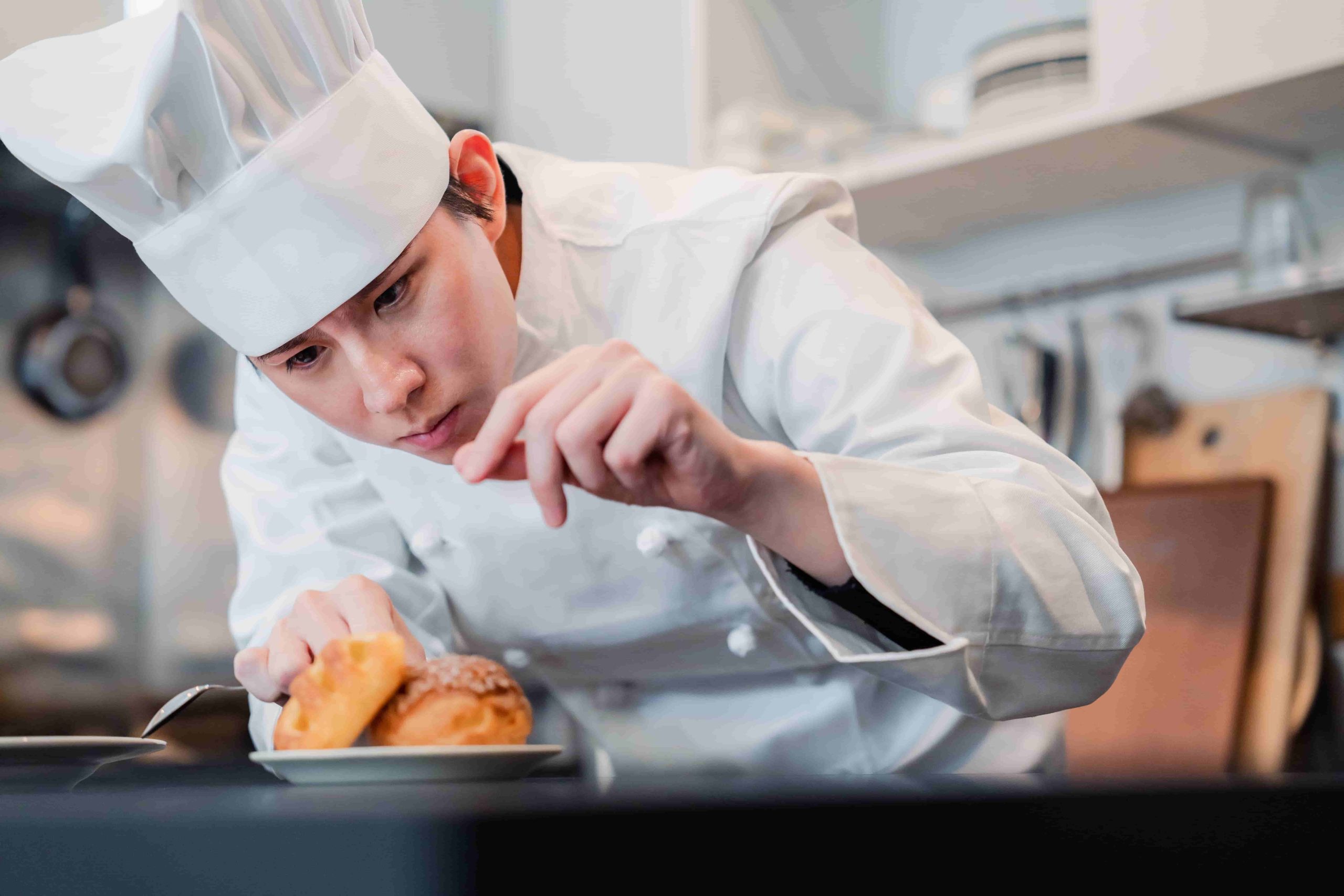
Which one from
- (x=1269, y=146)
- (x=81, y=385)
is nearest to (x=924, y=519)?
(x=1269, y=146)

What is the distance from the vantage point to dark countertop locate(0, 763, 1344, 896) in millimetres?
326

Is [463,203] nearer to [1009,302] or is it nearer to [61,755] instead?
[61,755]

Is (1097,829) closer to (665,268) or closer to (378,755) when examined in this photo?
(378,755)

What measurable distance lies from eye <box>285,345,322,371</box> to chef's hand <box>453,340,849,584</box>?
20 centimetres

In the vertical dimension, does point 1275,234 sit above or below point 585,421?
below

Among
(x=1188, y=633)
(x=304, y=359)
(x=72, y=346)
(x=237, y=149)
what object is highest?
(x=237, y=149)

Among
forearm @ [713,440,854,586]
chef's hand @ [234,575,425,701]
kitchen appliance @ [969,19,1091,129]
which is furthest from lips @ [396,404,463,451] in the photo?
kitchen appliance @ [969,19,1091,129]

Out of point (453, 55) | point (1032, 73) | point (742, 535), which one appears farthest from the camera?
point (453, 55)

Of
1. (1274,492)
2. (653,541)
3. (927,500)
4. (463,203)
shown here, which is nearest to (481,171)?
(463,203)

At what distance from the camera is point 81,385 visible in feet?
6.19

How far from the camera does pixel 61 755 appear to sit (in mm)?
596

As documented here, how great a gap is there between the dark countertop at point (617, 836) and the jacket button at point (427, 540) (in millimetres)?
518

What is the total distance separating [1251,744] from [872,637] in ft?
3.27

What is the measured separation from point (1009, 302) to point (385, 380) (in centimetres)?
134
